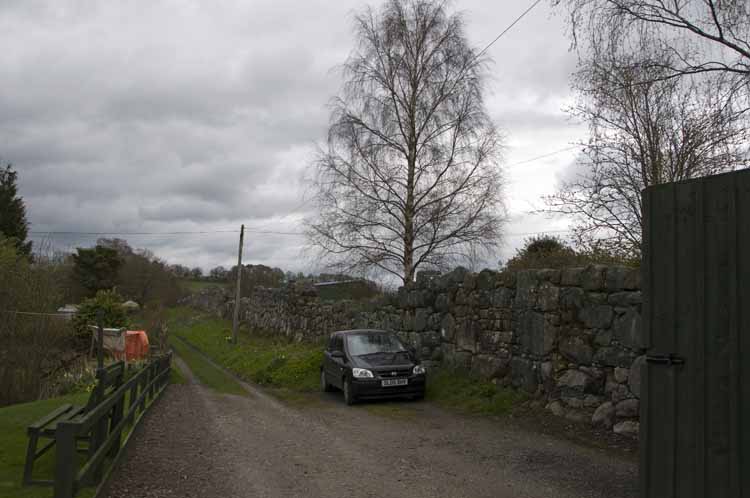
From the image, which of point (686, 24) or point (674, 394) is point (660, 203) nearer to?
point (674, 394)

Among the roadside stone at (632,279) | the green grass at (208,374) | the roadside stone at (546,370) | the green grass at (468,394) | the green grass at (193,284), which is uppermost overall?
the green grass at (193,284)

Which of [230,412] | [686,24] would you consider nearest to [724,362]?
[686,24]

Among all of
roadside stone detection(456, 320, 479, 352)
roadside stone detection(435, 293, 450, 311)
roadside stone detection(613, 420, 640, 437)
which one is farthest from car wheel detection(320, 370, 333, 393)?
roadside stone detection(613, 420, 640, 437)

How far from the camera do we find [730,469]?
3.25 meters

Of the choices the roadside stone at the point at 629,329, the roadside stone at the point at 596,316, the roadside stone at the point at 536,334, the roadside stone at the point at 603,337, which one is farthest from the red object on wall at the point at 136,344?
the roadside stone at the point at 629,329

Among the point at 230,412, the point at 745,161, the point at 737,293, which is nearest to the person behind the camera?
the point at 737,293

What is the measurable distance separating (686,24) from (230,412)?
31.4 ft

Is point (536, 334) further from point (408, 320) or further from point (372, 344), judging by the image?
point (408, 320)

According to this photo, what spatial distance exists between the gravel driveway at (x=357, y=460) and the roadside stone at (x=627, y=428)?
0.67 meters

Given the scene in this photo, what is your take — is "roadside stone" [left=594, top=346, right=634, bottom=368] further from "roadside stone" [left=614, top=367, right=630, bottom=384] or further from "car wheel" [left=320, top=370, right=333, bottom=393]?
"car wheel" [left=320, top=370, right=333, bottom=393]

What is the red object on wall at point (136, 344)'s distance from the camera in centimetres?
2253

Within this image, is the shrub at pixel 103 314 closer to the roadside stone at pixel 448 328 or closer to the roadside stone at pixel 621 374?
the roadside stone at pixel 448 328

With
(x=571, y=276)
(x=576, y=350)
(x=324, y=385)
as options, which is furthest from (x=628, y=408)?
(x=324, y=385)

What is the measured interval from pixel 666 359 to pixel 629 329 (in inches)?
214
